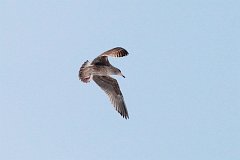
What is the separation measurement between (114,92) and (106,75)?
1001 mm

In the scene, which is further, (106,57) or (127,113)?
(127,113)

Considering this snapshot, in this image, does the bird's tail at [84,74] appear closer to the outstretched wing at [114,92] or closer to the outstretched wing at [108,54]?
the outstretched wing at [108,54]

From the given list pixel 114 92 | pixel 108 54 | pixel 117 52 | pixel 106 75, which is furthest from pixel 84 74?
pixel 114 92

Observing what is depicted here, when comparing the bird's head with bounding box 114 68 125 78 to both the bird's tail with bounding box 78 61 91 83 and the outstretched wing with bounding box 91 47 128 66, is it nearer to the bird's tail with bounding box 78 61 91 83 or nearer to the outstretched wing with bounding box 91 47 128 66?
the outstretched wing with bounding box 91 47 128 66

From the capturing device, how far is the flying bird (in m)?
24.4

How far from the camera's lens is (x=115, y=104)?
89.6ft

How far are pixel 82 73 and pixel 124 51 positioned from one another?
2.42m

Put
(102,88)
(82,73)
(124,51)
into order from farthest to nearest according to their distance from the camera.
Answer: (102,88)
(82,73)
(124,51)

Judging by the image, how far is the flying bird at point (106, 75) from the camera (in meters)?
24.4

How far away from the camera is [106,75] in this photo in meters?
26.6

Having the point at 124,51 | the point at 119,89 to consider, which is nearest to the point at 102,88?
the point at 119,89

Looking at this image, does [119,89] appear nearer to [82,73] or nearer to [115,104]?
[115,104]

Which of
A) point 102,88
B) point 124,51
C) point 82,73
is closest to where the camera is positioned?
point 124,51

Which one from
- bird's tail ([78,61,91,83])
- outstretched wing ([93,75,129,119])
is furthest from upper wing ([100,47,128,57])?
outstretched wing ([93,75,129,119])
